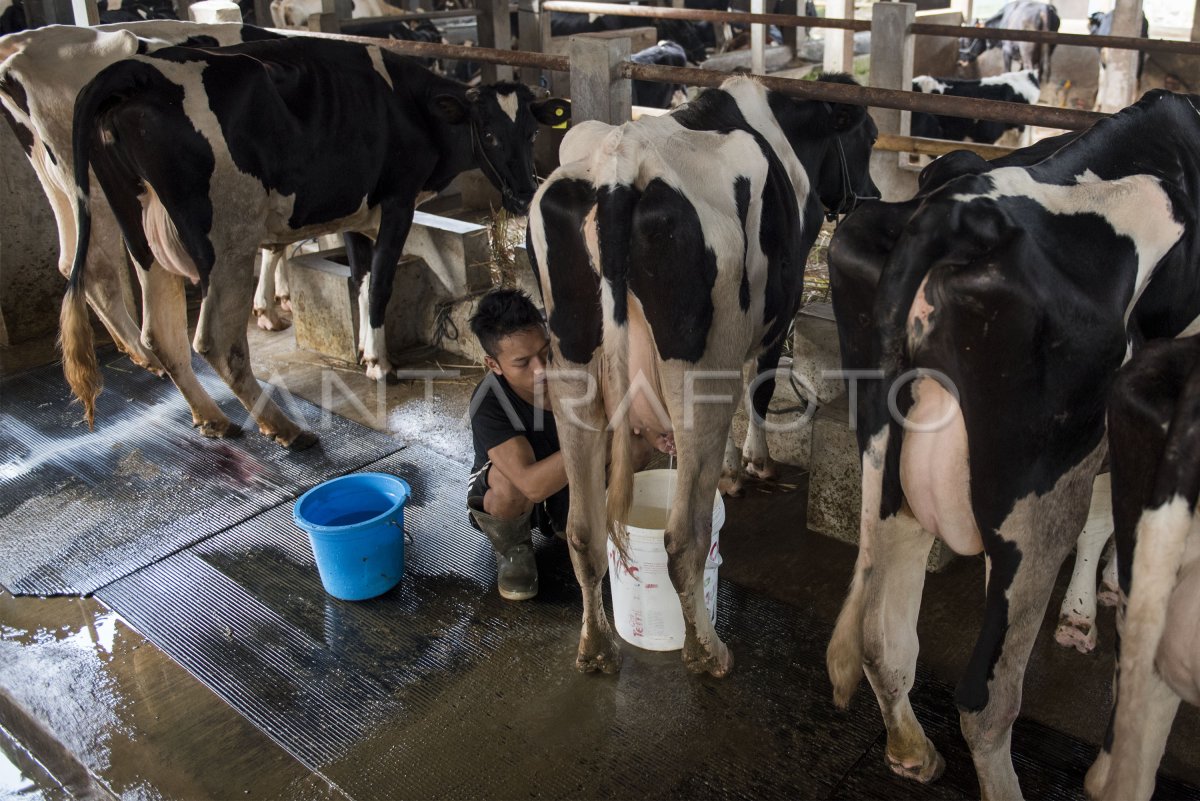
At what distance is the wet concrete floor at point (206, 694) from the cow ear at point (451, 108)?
9.55 feet

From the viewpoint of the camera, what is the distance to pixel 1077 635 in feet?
11.8

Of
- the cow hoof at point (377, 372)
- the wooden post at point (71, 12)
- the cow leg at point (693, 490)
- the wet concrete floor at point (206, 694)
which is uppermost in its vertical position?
the wooden post at point (71, 12)

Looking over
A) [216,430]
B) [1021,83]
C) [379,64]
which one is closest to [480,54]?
[379,64]

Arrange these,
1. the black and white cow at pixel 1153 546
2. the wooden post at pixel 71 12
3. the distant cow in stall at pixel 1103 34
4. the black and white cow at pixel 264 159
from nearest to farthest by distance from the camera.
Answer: the black and white cow at pixel 1153 546
the black and white cow at pixel 264 159
the wooden post at pixel 71 12
the distant cow in stall at pixel 1103 34

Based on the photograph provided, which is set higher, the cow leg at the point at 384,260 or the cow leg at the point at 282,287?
the cow leg at the point at 384,260

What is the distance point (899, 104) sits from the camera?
151 inches

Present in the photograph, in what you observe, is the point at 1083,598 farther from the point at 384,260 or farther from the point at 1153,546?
the point at 384,260

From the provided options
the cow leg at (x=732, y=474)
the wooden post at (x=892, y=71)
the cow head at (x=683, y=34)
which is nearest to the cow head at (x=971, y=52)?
the cow head at (x=683, y=34)

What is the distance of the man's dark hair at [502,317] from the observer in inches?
143

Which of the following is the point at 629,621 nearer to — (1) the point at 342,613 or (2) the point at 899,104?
(1) the point at 342,613

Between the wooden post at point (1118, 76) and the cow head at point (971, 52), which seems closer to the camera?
the wooden post at point (1118, 76)

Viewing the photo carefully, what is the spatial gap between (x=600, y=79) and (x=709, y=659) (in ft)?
8.26

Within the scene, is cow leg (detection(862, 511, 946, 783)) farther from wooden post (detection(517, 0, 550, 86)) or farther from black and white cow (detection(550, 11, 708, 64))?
black and white cow (detection(550, 11, 708, 64))

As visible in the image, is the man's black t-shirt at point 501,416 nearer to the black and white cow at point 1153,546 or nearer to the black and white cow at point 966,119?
the black and white cow at point 1153,546
